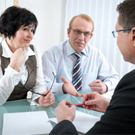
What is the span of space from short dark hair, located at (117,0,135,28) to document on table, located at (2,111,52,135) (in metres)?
0.66

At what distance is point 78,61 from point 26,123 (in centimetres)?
122

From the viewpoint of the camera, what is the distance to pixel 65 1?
3559 mm

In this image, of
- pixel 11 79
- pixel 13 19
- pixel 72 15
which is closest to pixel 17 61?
pixel 11 79

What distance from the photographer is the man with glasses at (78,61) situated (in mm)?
2021

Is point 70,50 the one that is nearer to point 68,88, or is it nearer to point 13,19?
point 68,88

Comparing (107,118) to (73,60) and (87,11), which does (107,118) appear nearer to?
(73,60)

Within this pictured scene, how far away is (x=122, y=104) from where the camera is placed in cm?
Result: 64

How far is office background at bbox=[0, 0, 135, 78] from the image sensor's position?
2812 millimetres

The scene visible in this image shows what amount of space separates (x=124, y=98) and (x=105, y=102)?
0.51m

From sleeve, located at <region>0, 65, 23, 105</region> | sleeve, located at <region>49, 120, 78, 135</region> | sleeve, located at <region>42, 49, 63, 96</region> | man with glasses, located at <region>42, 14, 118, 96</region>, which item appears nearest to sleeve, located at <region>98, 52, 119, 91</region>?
man with glasses, located at <region>42, 14, 118, 96</region>

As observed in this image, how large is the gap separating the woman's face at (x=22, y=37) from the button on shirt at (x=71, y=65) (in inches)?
18.4

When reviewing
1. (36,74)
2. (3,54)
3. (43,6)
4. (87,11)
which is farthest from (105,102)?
(43,6)

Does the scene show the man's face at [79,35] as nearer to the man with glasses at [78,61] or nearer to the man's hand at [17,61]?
the man with glasses at [78,61]

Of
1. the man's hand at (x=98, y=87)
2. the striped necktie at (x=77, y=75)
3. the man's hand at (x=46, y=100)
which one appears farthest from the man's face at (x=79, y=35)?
the man's hand at (x=46, y=100)
